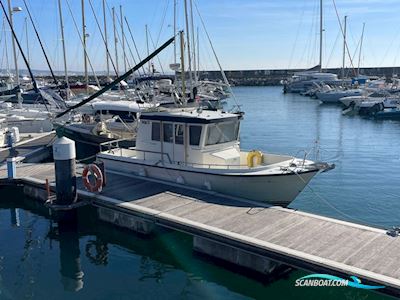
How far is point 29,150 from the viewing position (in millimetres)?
21531

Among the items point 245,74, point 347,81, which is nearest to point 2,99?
point 347,81

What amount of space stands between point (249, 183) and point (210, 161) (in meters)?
1.66

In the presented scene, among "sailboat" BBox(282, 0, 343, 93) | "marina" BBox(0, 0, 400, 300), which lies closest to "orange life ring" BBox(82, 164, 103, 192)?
"marina" BBox(0, 0, 400, 300)

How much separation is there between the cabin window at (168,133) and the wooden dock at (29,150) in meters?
8.21

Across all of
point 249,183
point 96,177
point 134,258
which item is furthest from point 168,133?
point 134,258

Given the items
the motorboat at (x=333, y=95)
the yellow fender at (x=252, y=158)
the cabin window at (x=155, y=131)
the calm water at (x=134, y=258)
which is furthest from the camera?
the motorboat at (x=333, y=95)

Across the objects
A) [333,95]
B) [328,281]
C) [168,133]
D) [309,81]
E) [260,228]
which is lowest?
[328,281]

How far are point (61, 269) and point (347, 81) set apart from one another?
70950 mm

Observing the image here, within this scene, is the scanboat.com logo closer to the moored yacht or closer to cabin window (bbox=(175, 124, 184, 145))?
the moored yacht

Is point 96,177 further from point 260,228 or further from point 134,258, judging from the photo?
point 260,228

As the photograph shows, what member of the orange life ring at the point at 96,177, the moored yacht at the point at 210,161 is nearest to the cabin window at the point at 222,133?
the moored yacht at the point at 210,161

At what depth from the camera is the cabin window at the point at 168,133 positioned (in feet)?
47.1

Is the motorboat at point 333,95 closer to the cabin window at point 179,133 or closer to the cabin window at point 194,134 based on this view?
the cabin window at point 179,133

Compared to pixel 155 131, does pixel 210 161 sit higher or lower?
lower
